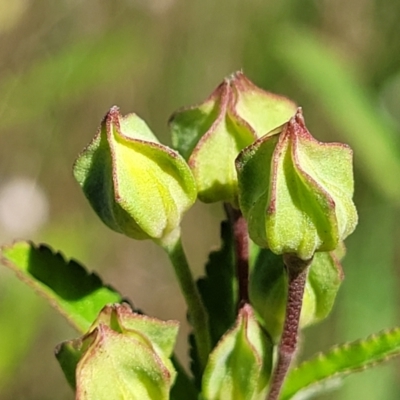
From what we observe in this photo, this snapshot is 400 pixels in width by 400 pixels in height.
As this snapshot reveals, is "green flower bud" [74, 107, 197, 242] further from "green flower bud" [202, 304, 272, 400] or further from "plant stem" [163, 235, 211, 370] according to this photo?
"green flower bud" [202, 304, 272, 400]

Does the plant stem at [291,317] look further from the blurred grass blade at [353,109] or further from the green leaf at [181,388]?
the blurred grass blade at [353,109]

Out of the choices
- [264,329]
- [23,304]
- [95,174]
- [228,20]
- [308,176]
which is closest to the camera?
[308,176]

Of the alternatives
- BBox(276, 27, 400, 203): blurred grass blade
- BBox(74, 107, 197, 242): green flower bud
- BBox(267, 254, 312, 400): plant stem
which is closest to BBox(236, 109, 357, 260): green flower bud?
BBox(267, 254, 312, 400): plant stem

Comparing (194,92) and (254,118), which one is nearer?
(254,118)

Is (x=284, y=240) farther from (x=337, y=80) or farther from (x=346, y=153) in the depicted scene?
(x=337, y=80)

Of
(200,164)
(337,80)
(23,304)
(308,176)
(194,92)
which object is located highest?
(194,92)

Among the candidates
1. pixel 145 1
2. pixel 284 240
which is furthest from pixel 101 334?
pixel 145 1

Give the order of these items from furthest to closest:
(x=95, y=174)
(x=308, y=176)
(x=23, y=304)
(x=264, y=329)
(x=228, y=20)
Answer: (x=228, y=20) < (x=23, y=304) < (x=264, y=329) < (x=95, y=174) < (x=308, y=176)
